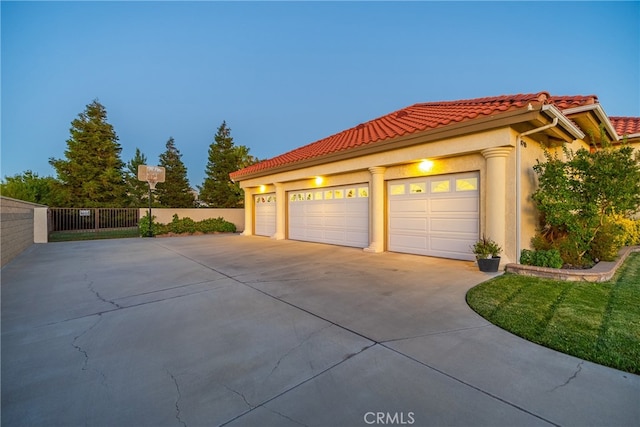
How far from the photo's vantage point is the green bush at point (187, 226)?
52.7 ft

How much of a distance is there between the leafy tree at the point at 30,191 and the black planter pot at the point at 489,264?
2498cm

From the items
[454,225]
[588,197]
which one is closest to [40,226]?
[454,225]

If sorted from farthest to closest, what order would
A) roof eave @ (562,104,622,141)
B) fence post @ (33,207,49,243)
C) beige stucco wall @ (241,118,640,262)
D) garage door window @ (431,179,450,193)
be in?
fence post @ (33,207,49,243), garage door window @ (431,179,450,193), roof eave @ (562,104,622,141), beige stucco wall @ (241,118,640,262)

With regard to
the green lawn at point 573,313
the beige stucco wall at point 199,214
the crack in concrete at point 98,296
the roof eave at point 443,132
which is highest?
the roof eave at point 443,132

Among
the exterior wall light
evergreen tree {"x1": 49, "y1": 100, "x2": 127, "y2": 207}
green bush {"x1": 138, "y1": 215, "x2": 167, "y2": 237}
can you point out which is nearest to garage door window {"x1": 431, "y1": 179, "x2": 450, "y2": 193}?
the exterior wall light

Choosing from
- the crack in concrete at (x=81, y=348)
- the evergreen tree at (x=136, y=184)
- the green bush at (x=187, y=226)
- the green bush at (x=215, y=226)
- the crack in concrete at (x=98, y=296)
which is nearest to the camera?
the crack in concrete at (x=81, y=348)

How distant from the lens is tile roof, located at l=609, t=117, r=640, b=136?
9500 mm

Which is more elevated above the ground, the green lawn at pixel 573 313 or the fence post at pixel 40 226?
the fence post at pixel 40 226

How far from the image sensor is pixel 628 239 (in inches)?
341

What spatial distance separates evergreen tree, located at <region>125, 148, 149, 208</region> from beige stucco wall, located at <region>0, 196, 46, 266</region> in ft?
60.9

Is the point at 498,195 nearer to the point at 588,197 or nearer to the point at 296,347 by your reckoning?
the point at 588,197

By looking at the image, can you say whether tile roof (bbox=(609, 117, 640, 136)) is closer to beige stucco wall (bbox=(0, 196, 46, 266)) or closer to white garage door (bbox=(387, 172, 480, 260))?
white garage door (bbox=(387, 172, 480, 260))

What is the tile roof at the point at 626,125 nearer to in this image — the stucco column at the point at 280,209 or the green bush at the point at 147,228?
the stucco column at the point at 280,209

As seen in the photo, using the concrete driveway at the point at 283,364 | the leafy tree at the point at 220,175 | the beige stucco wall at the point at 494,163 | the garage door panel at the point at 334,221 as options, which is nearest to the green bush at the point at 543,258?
the beige stucco wall at the point at 494,163
